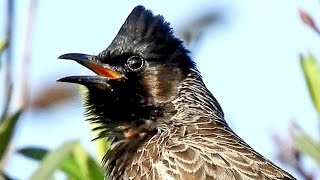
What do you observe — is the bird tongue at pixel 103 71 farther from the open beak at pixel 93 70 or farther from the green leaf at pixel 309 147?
the green leaf at pixel 309 147

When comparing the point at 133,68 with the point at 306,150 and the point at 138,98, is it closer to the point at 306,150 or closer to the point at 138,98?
the point at 138,98

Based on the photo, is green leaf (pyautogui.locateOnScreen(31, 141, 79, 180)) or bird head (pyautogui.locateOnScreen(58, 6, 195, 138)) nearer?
green leaf (pyautogui.locateOnScreen(31, 141, 79, 180))

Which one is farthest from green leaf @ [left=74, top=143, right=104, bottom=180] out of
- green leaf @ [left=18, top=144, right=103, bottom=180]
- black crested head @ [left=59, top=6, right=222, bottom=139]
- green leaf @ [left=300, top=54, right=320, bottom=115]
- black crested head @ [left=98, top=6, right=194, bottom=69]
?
green leaf @ [left=300, top=54, right=320, bottom=115]

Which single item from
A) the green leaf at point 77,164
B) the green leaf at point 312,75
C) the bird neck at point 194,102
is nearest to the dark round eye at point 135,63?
the bird neck at point 194,102

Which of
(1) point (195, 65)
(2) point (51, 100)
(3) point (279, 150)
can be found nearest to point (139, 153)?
(3) point (279, 150)

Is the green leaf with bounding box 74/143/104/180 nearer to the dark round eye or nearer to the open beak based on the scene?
the open beak

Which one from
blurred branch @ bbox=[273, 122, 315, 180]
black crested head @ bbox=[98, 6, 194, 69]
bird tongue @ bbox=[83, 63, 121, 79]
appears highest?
black crested head @ bbox=[98, 6, 194, 69]
